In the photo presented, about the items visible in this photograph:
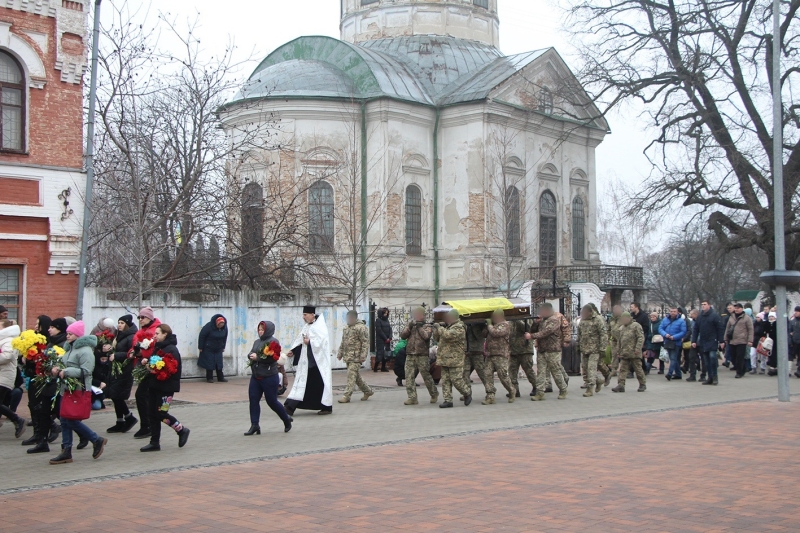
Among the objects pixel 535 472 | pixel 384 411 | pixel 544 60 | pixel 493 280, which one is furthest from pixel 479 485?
pixel 544 60

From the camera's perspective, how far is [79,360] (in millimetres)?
11375

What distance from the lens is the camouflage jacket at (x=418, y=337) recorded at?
16.9 metres

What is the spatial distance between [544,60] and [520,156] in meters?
4.79

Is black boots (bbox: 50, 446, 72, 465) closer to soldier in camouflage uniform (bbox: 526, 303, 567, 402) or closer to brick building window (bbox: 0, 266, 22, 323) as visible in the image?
soldier in camouflage uniform (bbox: 526, 303, 567, 402)

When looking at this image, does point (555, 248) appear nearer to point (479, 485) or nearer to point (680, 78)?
point (680, 78)

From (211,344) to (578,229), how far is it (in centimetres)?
2630

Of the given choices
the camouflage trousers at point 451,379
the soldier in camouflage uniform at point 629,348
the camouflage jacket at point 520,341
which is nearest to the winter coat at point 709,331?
the soldier in camouflage uniform at point 629,348

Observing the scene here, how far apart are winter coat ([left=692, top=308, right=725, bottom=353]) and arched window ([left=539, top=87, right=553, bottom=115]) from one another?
19.4 metres

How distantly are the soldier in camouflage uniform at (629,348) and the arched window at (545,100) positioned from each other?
21.2 metres

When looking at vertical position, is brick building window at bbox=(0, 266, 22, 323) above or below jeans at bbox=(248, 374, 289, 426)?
above

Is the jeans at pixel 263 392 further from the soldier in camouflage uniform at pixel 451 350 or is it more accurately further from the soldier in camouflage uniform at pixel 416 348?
the soldier in camouflage uniform at pixel 416 348

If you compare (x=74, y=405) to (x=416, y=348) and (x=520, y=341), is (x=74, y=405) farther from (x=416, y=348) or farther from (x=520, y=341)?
(x=520, y=341)

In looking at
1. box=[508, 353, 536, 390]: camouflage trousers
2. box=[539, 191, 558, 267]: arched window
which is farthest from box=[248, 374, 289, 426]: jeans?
box=[539, 191, 558, 267]: arched window

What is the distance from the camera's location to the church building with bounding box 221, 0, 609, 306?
37562mm
